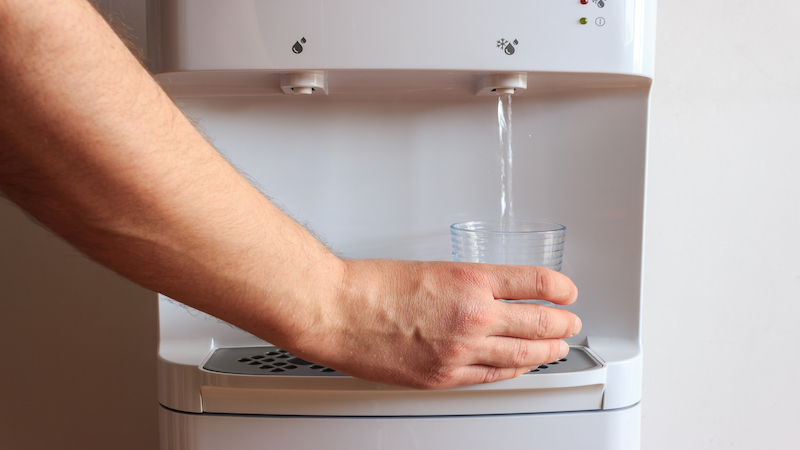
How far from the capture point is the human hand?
1.27 ft

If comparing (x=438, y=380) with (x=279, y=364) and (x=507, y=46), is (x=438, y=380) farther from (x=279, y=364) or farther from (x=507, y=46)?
(x=507, y=46)

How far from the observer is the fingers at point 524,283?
1.36ft

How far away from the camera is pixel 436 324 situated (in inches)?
15.6

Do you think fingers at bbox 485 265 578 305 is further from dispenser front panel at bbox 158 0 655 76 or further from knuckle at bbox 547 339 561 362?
dispenser front panel at bbox 158 0 655 76

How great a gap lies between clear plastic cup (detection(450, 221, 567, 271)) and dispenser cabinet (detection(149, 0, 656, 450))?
0.03m

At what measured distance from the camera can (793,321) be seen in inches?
29.4

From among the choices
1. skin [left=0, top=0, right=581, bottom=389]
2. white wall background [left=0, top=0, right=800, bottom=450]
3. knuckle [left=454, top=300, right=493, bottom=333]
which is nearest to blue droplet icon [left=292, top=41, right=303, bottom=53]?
skin [left=0, top=0, right=581, bottom=389]

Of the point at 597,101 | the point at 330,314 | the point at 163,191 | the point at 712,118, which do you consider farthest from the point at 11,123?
the point at 712,118

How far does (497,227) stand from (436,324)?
138mm

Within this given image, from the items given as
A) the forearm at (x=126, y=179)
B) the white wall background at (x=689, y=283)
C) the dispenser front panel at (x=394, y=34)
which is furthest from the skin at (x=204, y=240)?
the white wall background at (x=689, y=283)

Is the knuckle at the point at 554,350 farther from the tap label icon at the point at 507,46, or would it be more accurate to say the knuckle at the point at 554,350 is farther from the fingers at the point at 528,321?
the tap label icon at the point at 507,46

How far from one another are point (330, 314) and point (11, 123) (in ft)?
0.70

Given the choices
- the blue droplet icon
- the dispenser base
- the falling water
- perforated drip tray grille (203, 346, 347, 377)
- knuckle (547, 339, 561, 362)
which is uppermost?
the blue droplet icon

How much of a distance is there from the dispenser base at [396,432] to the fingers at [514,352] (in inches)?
2.2
